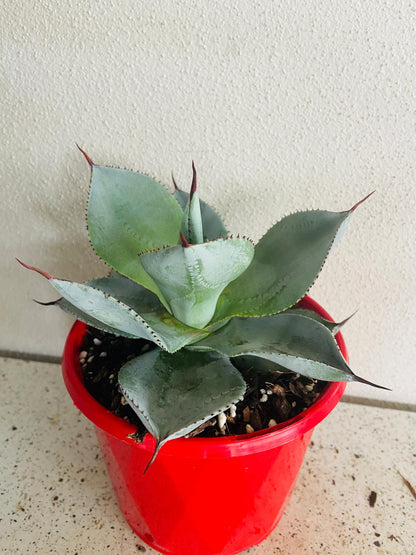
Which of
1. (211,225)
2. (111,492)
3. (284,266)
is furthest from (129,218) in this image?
(111,492)

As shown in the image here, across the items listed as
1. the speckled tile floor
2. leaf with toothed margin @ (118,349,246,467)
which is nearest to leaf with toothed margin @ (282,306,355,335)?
leaf with toothed margin @ (118,349,246,467)

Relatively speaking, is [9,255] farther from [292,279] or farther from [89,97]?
[292,279]

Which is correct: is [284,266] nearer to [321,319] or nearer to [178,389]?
[321,319]

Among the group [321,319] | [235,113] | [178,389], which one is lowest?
[178,389]

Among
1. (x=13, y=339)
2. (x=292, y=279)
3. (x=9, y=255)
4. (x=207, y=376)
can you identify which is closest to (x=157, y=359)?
(x=207, y=376)

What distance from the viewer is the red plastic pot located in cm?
60

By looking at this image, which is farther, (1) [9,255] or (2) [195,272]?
(1) [9,255]

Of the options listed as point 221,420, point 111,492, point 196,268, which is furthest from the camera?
point 111,492

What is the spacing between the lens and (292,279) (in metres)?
0.64

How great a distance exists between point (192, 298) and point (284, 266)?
0.14 m

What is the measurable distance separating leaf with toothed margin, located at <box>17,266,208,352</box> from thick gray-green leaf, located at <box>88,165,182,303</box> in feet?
0.11

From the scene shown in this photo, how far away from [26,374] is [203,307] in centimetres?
61

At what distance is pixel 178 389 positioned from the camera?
23.2 inches

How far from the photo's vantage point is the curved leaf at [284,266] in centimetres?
62
